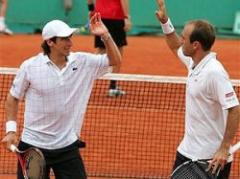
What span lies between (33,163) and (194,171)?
3.67 feet

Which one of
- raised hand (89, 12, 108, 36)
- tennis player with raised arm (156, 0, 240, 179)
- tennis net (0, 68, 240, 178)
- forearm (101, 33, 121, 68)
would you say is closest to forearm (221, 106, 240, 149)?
tennis player with raised arm (156, 0, 240, 179)

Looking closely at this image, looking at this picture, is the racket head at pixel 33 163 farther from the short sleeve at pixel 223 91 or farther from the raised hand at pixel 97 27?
the short sleeve at pixel 223 91

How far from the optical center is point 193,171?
5.06m

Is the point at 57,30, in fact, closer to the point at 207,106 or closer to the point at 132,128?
the point at 207,106

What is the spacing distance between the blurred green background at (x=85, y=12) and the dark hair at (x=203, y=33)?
1531 centimetres

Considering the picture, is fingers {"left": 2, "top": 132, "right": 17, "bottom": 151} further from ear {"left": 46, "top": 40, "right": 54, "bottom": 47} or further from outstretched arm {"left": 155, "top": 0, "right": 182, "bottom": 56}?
outstretched arm {"left": 155, "top": 0, "right": 182, "bottom": 56}

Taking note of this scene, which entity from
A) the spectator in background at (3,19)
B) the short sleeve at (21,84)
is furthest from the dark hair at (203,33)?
the spectator in background at (3,19)

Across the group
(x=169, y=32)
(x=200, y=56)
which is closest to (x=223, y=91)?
(x=200, y=56)

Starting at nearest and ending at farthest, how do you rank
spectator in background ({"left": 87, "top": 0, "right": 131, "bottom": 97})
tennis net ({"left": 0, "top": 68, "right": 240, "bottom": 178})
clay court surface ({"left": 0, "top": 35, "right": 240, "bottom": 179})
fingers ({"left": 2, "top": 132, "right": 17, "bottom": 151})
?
1. fingers ({"left": 2, "top": 132, "right": 17, "bottom": 151})
2. tennis net ({"left": 0, "top": 68, "right": 240, "bottom": 178})
3. spectator in background ({"left": 87, "top": 0, "right": 131, "bottom": 97})
4. clay court surface ({"left": 0, "top": 35, "right": 240, "bottom": 179})

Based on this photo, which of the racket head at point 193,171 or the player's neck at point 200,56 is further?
the player's neck at point 200,56

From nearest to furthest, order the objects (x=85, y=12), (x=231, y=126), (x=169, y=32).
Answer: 1. (x=231, y=126)
2. (x=169, y=32)
3. (x=85, y=12)

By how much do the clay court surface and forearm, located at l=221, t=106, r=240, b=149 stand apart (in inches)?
362

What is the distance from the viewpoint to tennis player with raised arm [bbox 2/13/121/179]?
547 cm

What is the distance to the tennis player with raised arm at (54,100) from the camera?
5469mm
